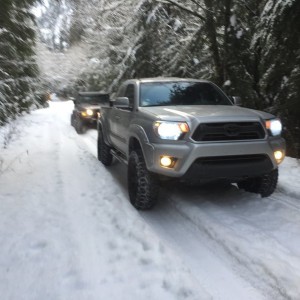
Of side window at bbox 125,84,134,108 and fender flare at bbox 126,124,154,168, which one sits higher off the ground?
side window at bbox 125,84,134,108

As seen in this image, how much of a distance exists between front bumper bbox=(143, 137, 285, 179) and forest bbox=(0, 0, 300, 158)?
3.47m

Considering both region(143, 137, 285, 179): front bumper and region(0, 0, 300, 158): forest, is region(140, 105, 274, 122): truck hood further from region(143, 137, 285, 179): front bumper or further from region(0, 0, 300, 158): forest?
region(0, 0, 300, 158): forest

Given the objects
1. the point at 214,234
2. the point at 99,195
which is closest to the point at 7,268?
the point at 214,234

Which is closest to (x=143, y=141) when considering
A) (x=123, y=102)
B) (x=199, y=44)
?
(x=123, y=102)

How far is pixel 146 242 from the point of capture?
15.1 ft

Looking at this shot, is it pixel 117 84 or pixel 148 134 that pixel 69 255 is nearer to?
pixel 148 134

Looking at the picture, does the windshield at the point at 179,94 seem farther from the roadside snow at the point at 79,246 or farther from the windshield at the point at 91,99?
the windshield at the point at 91,99

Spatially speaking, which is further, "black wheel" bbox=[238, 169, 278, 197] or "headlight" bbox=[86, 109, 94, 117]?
"headlight" bbox=[86, 109, 94, 117]

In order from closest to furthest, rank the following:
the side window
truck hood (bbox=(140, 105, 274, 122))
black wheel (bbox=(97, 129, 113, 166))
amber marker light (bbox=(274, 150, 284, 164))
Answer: truck hood (bbox=(140, 105, 274, 122))
amber marker light (bbox=(274, 150, 284, 164))
the side window
black wheel (bbox=(97, 129, 113, 166))

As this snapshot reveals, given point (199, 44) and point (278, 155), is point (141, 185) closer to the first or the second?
Result: point (278, 155)

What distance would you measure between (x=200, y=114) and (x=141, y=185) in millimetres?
1193

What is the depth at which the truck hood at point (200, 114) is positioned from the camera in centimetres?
518

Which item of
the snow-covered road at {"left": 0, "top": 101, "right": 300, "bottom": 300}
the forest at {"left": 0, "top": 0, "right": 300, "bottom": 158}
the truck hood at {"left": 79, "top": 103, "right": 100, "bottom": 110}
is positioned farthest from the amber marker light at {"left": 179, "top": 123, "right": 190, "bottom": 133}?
the truck hood at {"left": 79, "top": 103, "right": 100, "bottom": 110}

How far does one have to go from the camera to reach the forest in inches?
329
